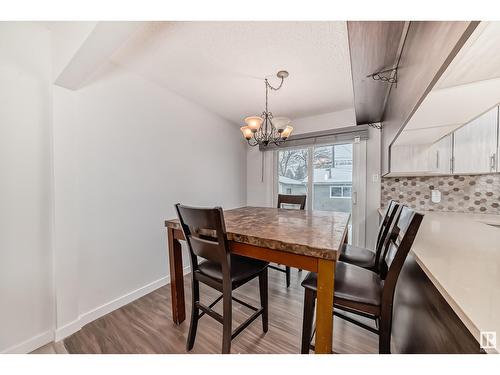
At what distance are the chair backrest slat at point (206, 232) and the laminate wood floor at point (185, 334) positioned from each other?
740mm

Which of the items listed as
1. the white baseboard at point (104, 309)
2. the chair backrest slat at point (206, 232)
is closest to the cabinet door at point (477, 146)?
the chair backrest slat at point (206, 232)

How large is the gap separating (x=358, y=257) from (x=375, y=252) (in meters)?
0.15

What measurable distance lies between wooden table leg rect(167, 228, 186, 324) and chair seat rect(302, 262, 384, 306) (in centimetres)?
99

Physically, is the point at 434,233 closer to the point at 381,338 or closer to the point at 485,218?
the point at 381,338

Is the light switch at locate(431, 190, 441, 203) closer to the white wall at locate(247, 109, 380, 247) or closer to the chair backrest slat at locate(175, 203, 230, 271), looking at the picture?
the white wall at locate(247, 109, 380, 247)

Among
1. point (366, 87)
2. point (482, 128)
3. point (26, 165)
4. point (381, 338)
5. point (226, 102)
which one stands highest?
point (226, 102)

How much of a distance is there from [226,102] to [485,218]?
10.2 feet

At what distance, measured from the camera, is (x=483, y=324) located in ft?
1.67

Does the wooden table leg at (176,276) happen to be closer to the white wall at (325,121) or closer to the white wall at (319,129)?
the white wall at (319,129)

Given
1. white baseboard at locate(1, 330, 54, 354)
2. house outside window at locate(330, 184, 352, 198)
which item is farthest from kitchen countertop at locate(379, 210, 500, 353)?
white baseboard at locate(1, 330, 54, 354)

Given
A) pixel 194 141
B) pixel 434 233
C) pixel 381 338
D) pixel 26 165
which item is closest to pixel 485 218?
pixel 434 233

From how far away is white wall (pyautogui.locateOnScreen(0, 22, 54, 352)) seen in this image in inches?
49.1

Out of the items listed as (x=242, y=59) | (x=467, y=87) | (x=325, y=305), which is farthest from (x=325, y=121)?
(x=325, y=305)

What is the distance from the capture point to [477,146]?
1838 mm
